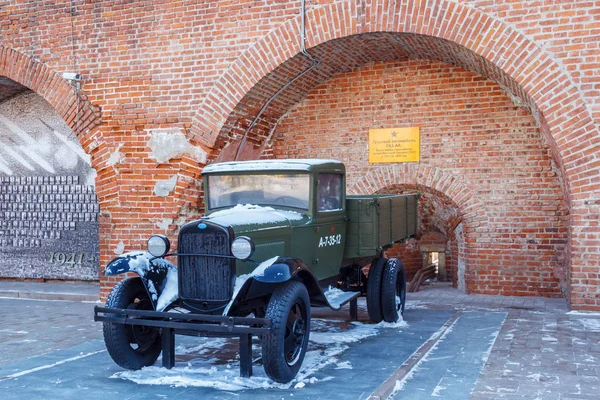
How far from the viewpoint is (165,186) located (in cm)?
969

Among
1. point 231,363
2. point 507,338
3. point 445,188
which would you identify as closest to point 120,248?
point 231,363

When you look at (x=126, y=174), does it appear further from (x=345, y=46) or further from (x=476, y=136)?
(x=476, y=136)

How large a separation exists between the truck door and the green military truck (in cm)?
1

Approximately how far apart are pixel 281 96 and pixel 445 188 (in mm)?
2928

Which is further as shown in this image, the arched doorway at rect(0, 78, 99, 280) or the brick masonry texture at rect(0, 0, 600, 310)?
the arched doorway at rect(0, 78, 99, 280)

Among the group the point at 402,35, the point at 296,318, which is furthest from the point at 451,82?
the point at 296,318

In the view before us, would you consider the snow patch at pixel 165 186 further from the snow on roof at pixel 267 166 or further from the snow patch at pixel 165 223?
the snow on roof at pixel 267 166

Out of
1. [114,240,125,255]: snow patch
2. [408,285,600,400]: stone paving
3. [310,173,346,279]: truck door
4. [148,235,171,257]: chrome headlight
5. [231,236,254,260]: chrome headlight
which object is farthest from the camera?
[114,240,125,255]: snow patch

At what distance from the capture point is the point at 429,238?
38.2 feet

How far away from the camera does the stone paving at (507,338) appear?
5008mm

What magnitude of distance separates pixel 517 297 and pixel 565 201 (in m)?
1.54

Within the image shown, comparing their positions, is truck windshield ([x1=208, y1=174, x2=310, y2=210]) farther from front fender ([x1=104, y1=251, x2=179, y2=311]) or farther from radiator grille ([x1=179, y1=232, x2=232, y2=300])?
radiator grille ([x1=179, y1=232, x2=232, y2=300])

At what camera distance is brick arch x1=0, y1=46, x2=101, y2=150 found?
10.1 m

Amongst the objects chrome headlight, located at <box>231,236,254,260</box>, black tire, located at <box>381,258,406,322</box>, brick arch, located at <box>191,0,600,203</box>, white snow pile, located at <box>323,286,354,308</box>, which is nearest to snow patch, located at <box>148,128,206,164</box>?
brick arch, located at <box>191,0,600,203</box>
